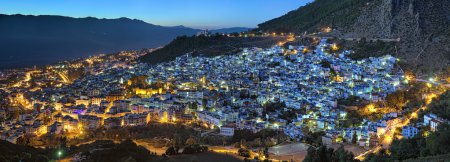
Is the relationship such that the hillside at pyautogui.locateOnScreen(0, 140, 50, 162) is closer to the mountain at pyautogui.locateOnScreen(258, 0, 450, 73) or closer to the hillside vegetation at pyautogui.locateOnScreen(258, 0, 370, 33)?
the mountain at pyautogui.locateOnScreen(258, 0, 450, 73)

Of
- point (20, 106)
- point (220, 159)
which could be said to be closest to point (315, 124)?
point (220, 159)

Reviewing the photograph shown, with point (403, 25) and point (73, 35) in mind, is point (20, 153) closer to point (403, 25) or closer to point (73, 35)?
point (403, 25)

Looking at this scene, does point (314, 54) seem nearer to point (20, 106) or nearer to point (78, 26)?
point (20, 106)

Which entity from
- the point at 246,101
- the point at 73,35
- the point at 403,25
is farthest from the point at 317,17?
the point at 73,35

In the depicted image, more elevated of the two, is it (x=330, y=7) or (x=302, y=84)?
(x=330, y=7)

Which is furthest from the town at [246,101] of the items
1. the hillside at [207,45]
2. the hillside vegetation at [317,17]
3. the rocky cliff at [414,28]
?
the hillside at [207,45]

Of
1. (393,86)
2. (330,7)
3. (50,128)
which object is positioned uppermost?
(330,7)
